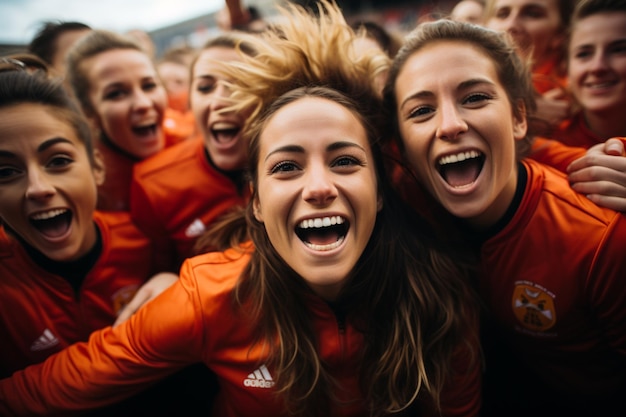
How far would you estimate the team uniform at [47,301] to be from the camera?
1648mm

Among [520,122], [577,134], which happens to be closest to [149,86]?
[520,122]

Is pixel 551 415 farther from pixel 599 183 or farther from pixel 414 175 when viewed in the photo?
pixel 414 175

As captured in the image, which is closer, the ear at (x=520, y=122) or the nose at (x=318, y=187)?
the nose at (x=318, y=187)

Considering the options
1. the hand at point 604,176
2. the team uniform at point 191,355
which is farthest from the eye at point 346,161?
the hand at point 604,176

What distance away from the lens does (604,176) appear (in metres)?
1.53

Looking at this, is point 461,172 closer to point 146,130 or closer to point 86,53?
point 146,130

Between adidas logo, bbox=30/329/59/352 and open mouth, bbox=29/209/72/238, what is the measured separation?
406 mm

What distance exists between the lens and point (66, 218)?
1766 millimetres

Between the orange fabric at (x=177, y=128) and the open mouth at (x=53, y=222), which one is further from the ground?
the orange fabric at (x=177, y=128)

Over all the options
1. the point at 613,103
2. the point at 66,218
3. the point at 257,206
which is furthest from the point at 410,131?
the point at 66,218

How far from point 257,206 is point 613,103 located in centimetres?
186

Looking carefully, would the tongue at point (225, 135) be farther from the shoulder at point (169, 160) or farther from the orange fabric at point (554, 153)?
the orange fabric at point (554, 153)

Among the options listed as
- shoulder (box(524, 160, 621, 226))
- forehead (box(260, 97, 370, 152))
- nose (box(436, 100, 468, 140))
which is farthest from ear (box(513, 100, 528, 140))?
forehead (box(260, 97, 370, 152))

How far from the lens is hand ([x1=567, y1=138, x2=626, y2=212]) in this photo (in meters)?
1.49
